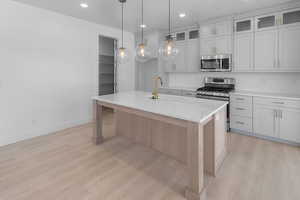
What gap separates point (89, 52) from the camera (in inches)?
173

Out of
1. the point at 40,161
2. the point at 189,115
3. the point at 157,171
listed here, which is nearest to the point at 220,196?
the point at 157,171

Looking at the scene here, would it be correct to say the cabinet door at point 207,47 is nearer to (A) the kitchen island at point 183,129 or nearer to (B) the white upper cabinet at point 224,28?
(B) the white upper cabinet at point 224,28

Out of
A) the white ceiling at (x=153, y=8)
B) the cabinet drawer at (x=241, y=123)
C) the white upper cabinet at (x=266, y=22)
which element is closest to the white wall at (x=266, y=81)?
the cabinet drawer at (x=241, y=123)

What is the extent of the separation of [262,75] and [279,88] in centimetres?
46

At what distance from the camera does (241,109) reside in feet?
11.8

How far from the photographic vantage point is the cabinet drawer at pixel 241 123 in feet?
11.5

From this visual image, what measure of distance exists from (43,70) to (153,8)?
2812 millimetres

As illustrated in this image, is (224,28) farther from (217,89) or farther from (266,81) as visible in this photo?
(266,81)

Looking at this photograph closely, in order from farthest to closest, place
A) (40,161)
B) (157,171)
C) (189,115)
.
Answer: (40,161)
(157,171)
(189,115)

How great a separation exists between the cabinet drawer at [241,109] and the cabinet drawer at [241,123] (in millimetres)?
92

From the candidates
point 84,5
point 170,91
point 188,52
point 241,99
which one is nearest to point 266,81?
point 241,99

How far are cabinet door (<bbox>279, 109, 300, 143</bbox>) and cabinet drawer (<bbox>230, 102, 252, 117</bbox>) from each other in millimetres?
549

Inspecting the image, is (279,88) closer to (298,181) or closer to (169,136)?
(298,181)

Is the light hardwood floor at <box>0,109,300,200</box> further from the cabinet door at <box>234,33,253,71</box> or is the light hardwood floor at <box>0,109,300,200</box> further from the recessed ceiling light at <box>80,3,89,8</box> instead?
the recessed ceiling light at <box>80,3,89,8</box>
